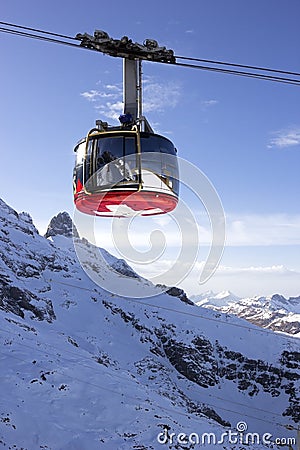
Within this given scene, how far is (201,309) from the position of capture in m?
104

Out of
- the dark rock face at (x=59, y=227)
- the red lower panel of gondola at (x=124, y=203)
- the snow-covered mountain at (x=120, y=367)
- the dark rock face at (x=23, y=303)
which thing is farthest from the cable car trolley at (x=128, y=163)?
the dark rock face at (x=59, y=227)

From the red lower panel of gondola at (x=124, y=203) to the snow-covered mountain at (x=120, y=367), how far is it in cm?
201

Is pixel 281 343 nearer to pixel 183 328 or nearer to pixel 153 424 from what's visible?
pixel 183 328

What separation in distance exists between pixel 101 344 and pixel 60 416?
43779mm

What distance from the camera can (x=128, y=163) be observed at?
7.76 metres

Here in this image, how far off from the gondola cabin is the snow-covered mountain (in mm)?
2574

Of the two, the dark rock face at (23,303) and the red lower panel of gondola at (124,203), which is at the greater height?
the dark rock face at (23,303)

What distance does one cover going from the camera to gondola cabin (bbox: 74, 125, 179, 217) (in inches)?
304

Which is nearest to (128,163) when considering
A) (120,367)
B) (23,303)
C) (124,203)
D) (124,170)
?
(124,170)

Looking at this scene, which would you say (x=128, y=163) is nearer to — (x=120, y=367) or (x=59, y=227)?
(x=120, y=367)

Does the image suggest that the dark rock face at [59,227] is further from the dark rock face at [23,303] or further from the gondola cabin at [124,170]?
the gondola cabin at [124,170]

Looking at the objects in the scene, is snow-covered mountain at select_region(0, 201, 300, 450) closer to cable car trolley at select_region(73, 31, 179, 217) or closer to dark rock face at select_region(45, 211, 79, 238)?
cable car trolley at select_region(73, 31, 179, 217)

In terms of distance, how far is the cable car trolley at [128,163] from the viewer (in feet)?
25.3

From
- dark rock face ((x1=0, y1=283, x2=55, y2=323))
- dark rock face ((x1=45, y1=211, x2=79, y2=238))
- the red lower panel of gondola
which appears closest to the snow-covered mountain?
dark rock face ((x1=0, y1=283, x2=55, y2=323))
